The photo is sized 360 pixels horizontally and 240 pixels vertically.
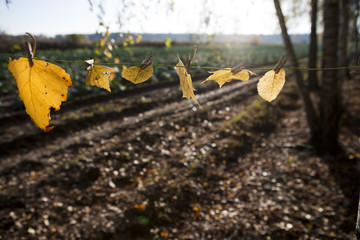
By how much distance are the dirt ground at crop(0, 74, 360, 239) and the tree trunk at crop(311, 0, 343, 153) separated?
0.32m

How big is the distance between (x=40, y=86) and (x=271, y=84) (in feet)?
2.34

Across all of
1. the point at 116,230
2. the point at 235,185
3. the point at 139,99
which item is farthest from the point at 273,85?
the point at 139,99

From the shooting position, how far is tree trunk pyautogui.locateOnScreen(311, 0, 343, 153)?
3.95m

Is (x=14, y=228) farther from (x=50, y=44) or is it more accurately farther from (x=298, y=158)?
(x=50, y=44)

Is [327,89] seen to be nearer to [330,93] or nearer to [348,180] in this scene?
[330,93]

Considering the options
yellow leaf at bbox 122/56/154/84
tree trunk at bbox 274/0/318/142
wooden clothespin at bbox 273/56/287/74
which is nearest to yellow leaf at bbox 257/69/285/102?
wooden clothespin at bbox 273/56/287/74

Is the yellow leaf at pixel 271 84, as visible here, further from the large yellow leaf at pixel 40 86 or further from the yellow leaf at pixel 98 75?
the large yellow leaf at pixel 40 86

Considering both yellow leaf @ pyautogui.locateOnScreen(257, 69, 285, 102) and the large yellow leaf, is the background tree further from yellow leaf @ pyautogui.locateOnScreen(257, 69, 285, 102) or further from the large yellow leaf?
the large yellow leaf

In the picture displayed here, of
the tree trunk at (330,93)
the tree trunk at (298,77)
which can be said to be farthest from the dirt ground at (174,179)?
the tree trunk at (298,77)

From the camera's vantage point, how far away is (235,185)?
4230 mm

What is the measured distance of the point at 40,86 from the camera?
696mm

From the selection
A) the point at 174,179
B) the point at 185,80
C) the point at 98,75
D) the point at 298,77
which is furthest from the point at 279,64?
the point at 298,77

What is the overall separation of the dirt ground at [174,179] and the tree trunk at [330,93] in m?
0.32

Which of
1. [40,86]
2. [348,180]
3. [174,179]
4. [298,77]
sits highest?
[298,77]
